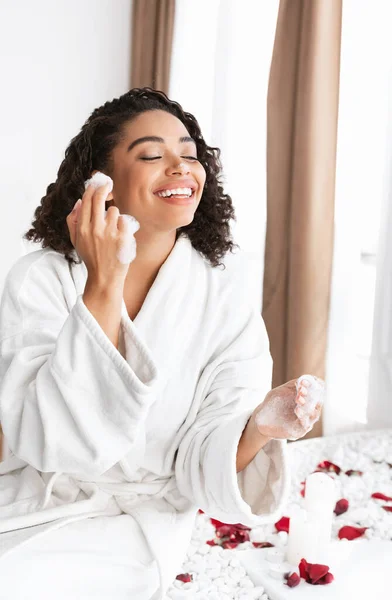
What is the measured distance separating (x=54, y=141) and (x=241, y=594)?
2.59 metres

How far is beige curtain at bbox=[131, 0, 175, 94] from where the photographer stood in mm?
3396

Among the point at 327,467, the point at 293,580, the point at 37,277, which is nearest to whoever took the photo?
the point at 37,277

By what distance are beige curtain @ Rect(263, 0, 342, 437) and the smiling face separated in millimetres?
1243

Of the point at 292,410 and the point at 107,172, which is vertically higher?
the point at 107,172

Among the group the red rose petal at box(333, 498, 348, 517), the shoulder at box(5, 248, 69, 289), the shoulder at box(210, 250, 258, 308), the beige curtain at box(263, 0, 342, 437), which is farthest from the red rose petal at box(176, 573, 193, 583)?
the beige curtain at box(263, 0, 342, 437)

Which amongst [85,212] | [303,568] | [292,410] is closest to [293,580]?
[303,568]

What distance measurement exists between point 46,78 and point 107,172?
2.22 m

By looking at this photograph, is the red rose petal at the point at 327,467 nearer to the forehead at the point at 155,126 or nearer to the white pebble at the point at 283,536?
the white pebble at the point at 283,536

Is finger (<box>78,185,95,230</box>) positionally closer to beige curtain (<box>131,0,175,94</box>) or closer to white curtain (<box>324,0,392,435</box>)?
white curtain (<box>324,0,392,435</box>)

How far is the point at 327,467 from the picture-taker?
8.00 ft

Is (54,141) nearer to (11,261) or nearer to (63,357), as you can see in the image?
(11,261)

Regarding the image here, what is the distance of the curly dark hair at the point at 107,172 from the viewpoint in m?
1.51

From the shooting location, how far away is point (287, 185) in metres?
2.79

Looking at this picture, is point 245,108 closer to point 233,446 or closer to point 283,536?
point 283,536
